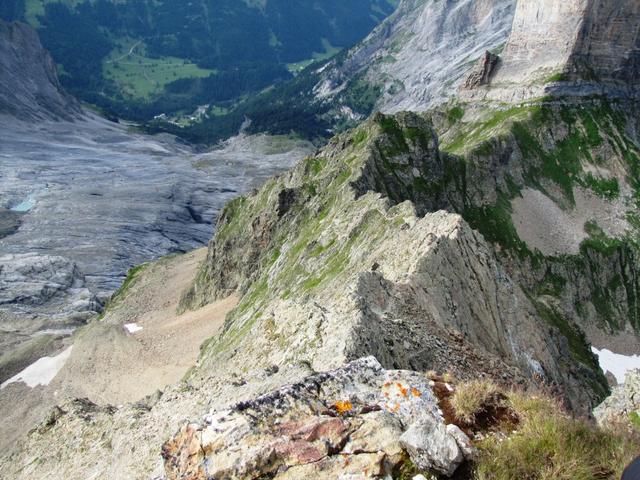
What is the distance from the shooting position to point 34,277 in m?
112

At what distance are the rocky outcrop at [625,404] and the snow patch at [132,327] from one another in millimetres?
67524

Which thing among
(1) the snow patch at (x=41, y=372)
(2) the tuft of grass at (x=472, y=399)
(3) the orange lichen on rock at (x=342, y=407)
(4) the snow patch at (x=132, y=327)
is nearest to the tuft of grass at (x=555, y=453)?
(2) the tuft of grass at (x=472, y=399)

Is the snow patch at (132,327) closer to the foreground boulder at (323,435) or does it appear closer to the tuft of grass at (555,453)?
the foreground boulder at (323,435)

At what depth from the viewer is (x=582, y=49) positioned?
323 feet

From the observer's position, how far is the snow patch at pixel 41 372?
2606 inches

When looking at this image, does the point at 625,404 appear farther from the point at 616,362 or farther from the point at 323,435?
the point at 616,362

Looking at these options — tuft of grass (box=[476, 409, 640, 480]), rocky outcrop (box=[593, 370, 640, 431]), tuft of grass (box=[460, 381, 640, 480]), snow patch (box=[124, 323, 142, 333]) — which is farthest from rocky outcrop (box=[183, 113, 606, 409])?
snow patch (box=[124, 323, 142, 333])

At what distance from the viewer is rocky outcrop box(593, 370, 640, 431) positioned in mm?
20156

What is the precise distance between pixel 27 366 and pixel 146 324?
648 inches

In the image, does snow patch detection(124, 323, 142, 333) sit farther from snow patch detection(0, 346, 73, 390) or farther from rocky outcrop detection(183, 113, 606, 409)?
rocky outcrop detection(183, 113, 606, 409)

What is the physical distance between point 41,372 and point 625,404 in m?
67.1

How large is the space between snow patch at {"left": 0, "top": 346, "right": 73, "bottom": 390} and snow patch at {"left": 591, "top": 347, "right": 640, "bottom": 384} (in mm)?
65476

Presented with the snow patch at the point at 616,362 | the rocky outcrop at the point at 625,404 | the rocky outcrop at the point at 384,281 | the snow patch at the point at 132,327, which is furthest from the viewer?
the snow patch at the point at 132,327

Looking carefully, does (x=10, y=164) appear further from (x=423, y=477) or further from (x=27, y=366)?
(x=423, y=477)
